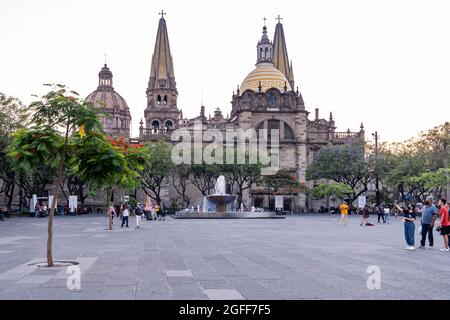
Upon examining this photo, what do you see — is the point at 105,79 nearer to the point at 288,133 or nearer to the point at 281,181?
the point at 288,133

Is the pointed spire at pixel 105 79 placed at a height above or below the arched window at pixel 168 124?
above

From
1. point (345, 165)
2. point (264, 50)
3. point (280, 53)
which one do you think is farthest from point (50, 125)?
point (280, 53)

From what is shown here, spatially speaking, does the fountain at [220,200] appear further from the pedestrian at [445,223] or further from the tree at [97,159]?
the tree at [97,159]

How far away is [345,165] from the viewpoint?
236 feet

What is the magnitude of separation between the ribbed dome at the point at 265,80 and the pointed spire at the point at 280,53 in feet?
36.6

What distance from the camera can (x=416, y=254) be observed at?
1702cm

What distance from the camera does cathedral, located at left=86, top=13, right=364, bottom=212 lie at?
84500 mm

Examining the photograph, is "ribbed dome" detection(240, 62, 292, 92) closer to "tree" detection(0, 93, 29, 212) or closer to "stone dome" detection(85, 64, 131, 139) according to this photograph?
"stone dome" detection(85, 64, 131, 139)

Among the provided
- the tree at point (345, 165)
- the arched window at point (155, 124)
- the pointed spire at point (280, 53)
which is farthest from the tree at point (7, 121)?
the pointed spire at point (280, 53)

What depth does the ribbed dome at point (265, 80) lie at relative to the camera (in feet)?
291

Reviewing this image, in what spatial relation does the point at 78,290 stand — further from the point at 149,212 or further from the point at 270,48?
the point at 270,48

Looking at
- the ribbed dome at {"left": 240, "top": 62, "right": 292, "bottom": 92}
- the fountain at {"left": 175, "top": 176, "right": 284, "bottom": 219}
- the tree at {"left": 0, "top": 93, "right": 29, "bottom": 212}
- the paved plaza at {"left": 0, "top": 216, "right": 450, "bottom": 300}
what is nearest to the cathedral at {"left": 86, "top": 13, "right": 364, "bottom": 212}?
the ribbed dome at {"left": 240, "top": 62, "right": 292, "bottom": 92}
